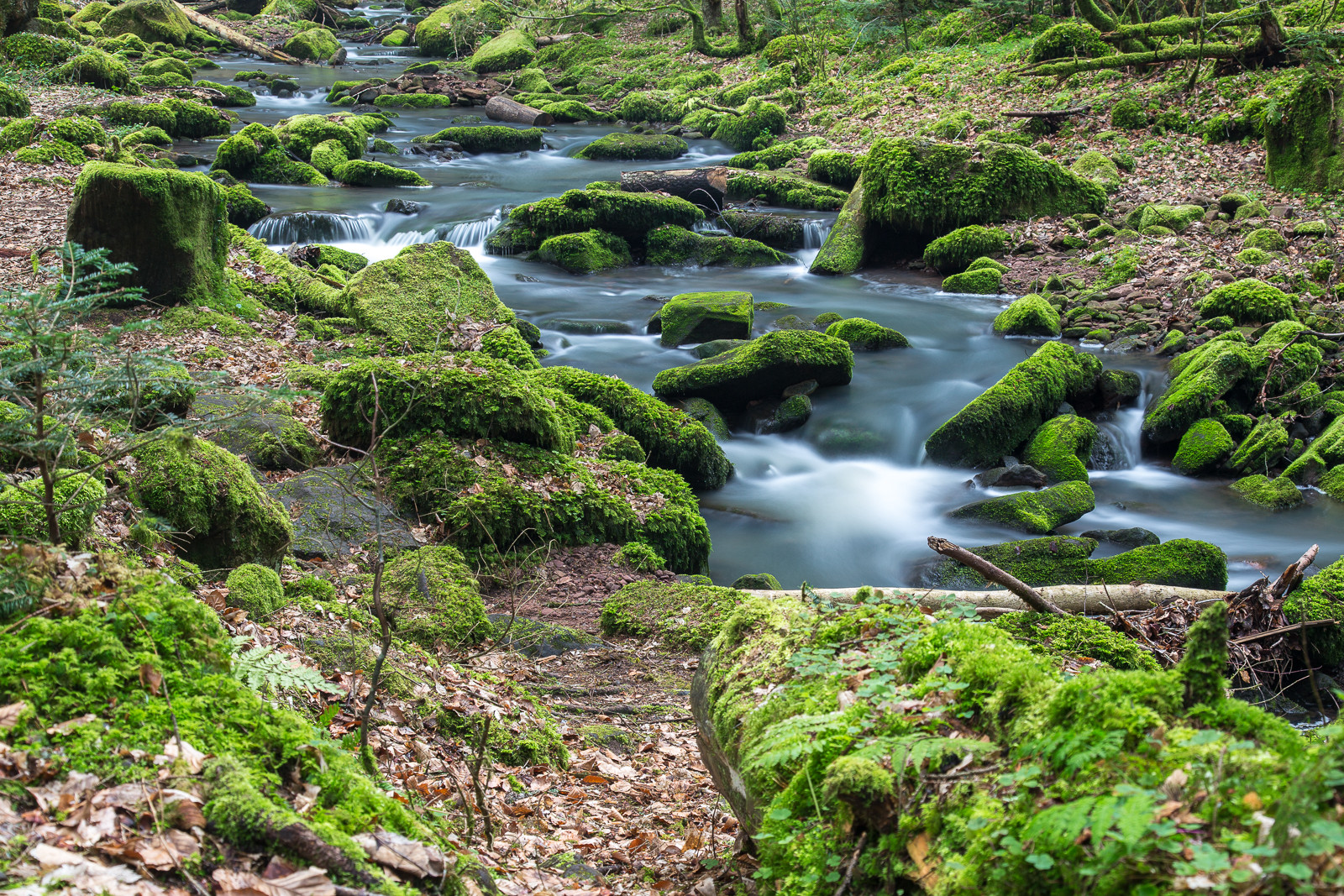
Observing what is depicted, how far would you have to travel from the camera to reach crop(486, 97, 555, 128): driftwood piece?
28.3 metres

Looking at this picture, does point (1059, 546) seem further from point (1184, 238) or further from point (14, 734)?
point (1184, 238)

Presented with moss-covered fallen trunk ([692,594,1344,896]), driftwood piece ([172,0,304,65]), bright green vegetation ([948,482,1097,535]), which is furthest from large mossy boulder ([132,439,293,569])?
driftwood piece ([172,0,304,65])

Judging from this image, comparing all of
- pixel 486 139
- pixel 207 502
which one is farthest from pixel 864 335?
pixel 486 139

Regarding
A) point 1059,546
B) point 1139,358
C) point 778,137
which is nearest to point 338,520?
point 1059,546

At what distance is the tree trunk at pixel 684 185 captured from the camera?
19.8 metres

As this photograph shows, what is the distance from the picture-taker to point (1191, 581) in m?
7.35

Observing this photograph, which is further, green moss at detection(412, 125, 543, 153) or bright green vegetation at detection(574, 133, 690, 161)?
green moss at detection(412, 125, 543, 153)

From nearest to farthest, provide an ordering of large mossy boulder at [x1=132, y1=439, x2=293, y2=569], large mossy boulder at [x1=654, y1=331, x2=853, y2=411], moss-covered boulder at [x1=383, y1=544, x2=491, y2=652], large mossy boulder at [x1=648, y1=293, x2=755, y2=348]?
large mossy boulder at [x1=132, y1=439, x2=293, y2=569] → moss-covered boulder at [x1=383, y1=544, x2=491, y2=652] → large mossy boulder at [x1=654, y1=331, x2=853, y2=411] → large mossy boulder at [x1=648, y1=293, x2=755, y2=348]

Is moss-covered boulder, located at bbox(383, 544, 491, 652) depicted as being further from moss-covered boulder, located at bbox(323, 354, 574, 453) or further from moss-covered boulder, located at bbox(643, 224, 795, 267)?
moss-covered boulder, located at bbox(643, 224, 795, 267)

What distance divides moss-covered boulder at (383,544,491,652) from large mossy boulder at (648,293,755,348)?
7401 mm

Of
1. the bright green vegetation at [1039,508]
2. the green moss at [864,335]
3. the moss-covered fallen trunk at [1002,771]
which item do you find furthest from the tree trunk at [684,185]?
the moss-covered fallen trunk at [1002,771]

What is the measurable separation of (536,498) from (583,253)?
10.5m

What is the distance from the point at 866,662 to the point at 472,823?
65.5 inches

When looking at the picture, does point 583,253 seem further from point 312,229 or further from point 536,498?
point 536,498
